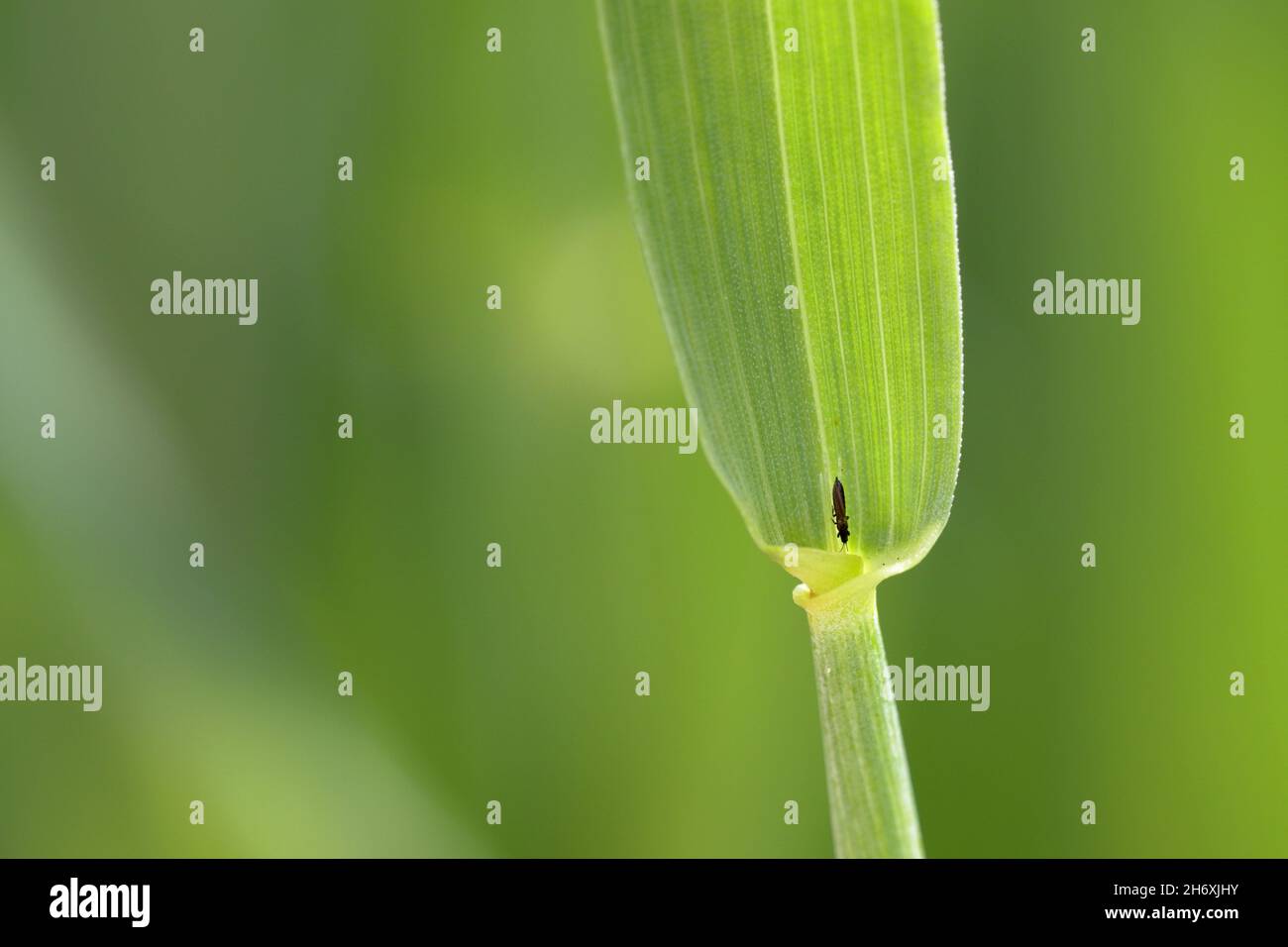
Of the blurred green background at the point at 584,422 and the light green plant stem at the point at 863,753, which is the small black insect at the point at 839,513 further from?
the blurred green background at the point at 584,422

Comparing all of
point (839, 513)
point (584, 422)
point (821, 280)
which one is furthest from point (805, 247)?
point (584, 422)

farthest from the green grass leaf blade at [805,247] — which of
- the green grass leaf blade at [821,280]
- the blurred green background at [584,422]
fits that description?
the blurred green background at [584,422]

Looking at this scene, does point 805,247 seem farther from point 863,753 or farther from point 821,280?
point 863,753

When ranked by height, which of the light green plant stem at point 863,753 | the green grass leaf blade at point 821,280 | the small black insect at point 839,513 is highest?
the green grass leaf blade at point 821,280

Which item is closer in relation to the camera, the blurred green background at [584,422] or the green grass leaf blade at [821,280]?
the green grass leaf blade at [821,280]

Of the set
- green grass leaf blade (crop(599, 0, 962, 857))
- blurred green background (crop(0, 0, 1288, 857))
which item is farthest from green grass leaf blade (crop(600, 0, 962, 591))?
blurred green background (crop(0, 0, 1288, 857))

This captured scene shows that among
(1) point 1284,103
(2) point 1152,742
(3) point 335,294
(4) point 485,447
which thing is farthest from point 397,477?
(1) point 1284,103

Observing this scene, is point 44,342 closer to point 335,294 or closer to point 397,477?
point 335,294
